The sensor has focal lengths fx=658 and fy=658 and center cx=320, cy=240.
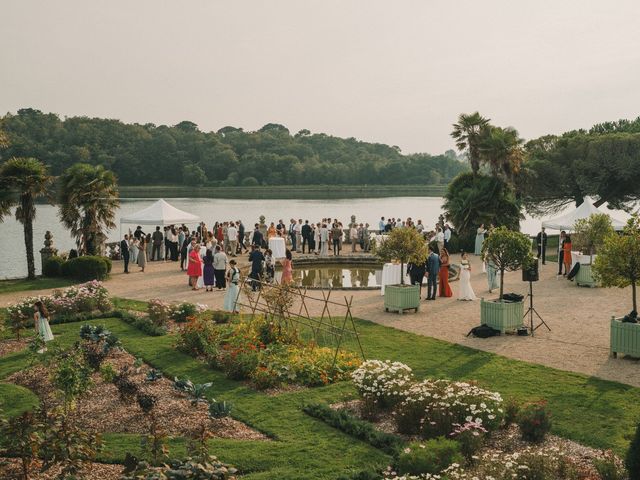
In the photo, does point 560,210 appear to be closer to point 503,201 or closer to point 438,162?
point 503,201

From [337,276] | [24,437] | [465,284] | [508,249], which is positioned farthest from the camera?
[337,276]

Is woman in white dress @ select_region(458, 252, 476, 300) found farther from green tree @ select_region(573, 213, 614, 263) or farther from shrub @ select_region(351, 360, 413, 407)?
shrub @ select_region(351, 360, 413, 407)

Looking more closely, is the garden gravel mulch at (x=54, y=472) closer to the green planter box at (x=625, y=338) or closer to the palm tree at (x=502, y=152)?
the green planter box at (x=625, y=338)

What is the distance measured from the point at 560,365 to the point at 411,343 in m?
3.16

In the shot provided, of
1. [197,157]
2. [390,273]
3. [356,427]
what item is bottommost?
[356,427]

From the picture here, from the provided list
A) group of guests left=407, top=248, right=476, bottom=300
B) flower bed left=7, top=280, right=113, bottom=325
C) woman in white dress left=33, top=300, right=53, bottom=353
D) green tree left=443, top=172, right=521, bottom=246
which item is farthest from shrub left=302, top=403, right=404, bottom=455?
green tree left=443, top=172, right=521, bottom=246

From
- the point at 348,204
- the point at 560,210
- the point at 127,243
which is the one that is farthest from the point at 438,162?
the point at 127,243

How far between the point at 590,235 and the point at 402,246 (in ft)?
24.2

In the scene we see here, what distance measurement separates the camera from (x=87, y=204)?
25500mm

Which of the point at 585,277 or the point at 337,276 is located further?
the point at 337,276

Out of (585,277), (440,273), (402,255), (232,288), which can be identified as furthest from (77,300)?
(585,277)

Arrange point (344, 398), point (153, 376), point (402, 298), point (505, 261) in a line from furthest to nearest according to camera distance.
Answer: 1. point (402, 298)
2. point (505, 261)
3. point (153, 376)
4. point (344, 398)

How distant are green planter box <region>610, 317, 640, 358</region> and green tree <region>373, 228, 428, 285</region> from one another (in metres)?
6.11

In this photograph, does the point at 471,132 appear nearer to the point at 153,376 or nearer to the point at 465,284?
the point at 465,284
